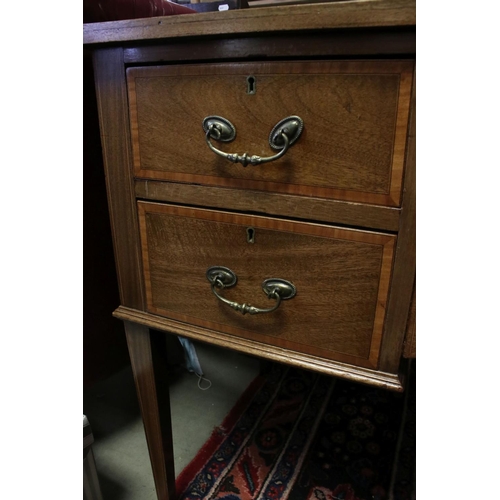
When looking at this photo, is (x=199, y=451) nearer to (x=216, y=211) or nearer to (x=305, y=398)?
(x=305, y=398)

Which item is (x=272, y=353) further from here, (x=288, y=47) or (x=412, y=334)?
(x=288, y=47)

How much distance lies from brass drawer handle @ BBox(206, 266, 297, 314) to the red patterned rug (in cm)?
47

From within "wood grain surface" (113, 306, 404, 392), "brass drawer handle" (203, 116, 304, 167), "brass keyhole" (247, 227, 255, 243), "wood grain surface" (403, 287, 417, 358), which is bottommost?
"wood grain surface" (113, 306, 404, 392)

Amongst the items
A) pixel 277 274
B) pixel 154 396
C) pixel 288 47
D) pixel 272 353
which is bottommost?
pixel 154 396

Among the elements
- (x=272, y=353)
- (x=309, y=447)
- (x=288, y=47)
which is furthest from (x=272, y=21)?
(x=309, y=447)

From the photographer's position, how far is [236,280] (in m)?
0.49

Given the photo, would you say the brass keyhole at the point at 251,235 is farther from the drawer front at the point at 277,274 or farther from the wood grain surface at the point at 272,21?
the wood grain surface at the point at 272,21

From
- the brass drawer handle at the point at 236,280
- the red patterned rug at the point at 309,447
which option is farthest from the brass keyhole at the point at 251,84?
the red patterned rug at the point at 309,447

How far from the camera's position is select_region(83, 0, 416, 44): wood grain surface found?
1.11 feet

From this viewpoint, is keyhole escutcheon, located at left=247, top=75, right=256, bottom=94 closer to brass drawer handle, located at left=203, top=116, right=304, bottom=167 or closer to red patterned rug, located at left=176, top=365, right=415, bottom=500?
brass drawer handle, located at left=203, top=116, right=304, bottom=167

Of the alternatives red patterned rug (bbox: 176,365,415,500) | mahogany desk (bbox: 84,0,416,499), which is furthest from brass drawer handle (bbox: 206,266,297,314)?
red patterned rug (bbox: 176,365,415,500)

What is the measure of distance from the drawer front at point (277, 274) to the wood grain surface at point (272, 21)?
0.19 meters

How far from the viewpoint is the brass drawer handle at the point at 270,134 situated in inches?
15.9

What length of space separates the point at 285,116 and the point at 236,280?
0.20 m
